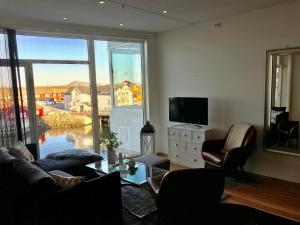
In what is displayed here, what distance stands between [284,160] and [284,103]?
2.89 feet

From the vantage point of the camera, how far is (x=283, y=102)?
12.5ft

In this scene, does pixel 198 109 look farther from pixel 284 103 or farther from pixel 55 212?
pixel 55 212

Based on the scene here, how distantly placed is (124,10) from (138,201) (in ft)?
8.58

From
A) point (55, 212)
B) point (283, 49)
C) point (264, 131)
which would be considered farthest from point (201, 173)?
point (283, 49)

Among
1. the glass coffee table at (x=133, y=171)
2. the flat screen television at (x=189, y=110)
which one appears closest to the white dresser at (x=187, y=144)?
the flat screen television at (x=189, y=110)

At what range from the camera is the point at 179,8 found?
3678 mm

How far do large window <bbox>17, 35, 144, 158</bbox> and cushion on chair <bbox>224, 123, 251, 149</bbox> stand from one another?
2100 mm

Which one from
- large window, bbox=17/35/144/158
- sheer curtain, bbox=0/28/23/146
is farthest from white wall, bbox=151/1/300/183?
sheer curtain, bbox=0/28/23/146

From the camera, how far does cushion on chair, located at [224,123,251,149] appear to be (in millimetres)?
4074

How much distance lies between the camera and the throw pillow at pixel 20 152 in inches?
134

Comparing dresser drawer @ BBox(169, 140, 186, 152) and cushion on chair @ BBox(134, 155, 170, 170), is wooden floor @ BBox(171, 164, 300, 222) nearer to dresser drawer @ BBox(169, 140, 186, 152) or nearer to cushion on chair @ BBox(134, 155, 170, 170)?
cushion on chair @ BBox(134, 155, 170, 170)

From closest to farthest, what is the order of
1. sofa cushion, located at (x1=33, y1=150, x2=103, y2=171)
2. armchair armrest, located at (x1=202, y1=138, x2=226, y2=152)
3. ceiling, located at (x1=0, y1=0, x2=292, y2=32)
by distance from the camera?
ceiling, located at (x1=0, y1=0, x2=292, y2=32), sofa cushion, located at (x1=33, y1=150, x2=103, y2=171), armchair armrest, located at (x1=202, y1=138, x2=226, y2=152)

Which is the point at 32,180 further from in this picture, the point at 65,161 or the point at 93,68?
the point at 93,68

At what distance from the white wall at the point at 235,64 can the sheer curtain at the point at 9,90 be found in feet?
9.64
